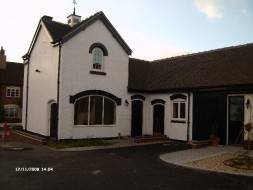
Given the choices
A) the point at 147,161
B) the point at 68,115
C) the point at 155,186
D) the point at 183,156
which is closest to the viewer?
the point at 155,186

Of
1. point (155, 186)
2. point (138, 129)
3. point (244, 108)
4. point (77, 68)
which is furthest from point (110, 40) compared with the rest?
point (155, 186)

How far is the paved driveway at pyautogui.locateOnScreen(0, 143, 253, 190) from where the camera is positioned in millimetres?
9141

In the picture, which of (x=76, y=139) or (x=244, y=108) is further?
(x=76, y=139)

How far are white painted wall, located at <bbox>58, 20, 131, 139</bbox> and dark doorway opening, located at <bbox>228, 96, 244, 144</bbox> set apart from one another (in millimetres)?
6990

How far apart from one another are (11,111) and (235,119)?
3029 cm

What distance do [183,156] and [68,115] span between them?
25.7 feet

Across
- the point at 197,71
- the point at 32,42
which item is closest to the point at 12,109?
the point at 32,42

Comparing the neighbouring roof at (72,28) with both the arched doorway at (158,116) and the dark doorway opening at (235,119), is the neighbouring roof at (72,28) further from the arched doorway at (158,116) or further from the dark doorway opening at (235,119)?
the dark doorway opening at (235,119)

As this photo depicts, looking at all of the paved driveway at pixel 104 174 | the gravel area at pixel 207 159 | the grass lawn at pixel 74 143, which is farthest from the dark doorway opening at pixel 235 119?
the grass lawn at pixel 74 143

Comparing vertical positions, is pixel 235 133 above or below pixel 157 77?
below

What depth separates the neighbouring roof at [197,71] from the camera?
18328mm

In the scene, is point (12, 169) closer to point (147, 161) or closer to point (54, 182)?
point (54, 182)

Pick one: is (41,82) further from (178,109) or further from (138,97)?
(178,109)

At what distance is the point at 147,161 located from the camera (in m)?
13.2
